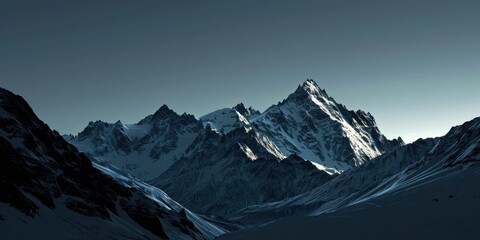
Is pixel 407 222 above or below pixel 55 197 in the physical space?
below

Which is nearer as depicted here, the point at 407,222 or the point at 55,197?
A: the point at 407,222

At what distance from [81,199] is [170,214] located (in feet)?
141

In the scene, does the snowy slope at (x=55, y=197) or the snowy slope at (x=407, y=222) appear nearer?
the snowy slope at (x=407, y=222)

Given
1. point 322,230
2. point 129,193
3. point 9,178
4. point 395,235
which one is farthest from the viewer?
point 129,193

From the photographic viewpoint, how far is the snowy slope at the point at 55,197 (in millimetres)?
60406

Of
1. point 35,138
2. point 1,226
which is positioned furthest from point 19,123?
point 1,226

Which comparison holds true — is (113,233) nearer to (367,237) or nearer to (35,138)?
(35,138)

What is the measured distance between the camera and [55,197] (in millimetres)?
76312

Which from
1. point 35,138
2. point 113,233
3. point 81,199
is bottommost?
point 113,233

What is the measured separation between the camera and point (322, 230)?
41438mm

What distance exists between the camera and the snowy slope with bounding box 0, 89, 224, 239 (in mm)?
60406

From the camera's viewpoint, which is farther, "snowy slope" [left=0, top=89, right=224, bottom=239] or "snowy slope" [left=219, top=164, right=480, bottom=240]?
"snowy slope" [left=0, top=89, right=224, bottom=239]

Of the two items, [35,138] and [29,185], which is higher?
[35,138]

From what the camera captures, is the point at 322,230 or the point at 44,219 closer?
the point at 322,230
